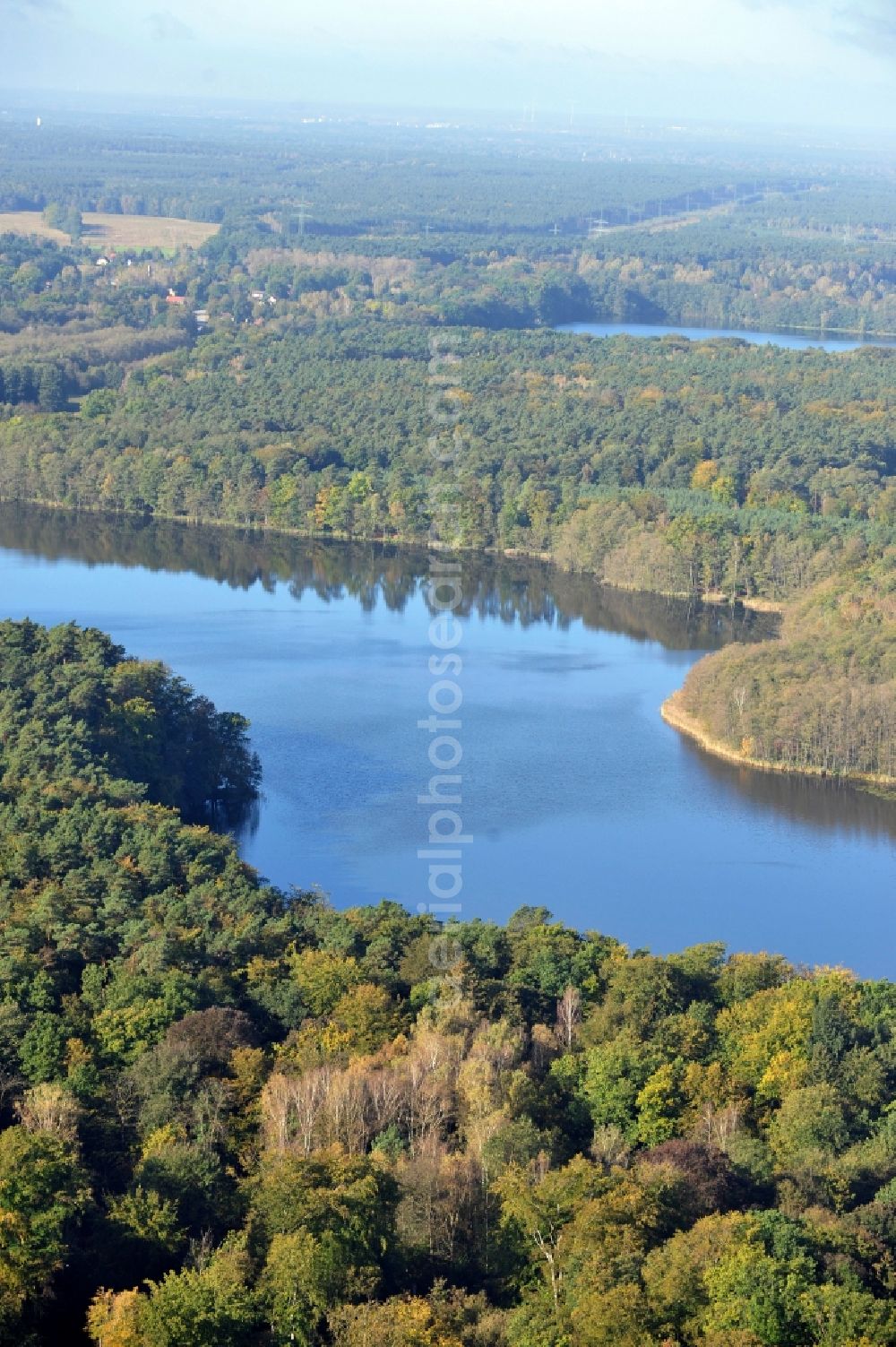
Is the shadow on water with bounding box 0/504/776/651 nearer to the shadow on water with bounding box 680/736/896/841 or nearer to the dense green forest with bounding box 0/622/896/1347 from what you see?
the shadow on water with bounding box 680/736/896/841

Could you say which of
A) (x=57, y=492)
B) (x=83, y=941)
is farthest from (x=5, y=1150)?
(x=57, y=492)

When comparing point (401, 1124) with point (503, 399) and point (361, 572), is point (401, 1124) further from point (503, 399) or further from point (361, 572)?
point (503, 399)

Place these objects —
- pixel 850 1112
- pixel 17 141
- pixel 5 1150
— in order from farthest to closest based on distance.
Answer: pixel 17 141 → pixel 850 1112 → pixel 5 1150

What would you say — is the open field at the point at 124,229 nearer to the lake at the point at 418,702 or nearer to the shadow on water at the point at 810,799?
the lake at the point at 418,702

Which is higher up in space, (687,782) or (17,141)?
(17,141)

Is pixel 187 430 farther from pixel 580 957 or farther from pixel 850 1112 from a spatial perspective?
pixel 850 1112

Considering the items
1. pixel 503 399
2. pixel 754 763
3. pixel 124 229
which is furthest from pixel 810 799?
pixel 124 229
